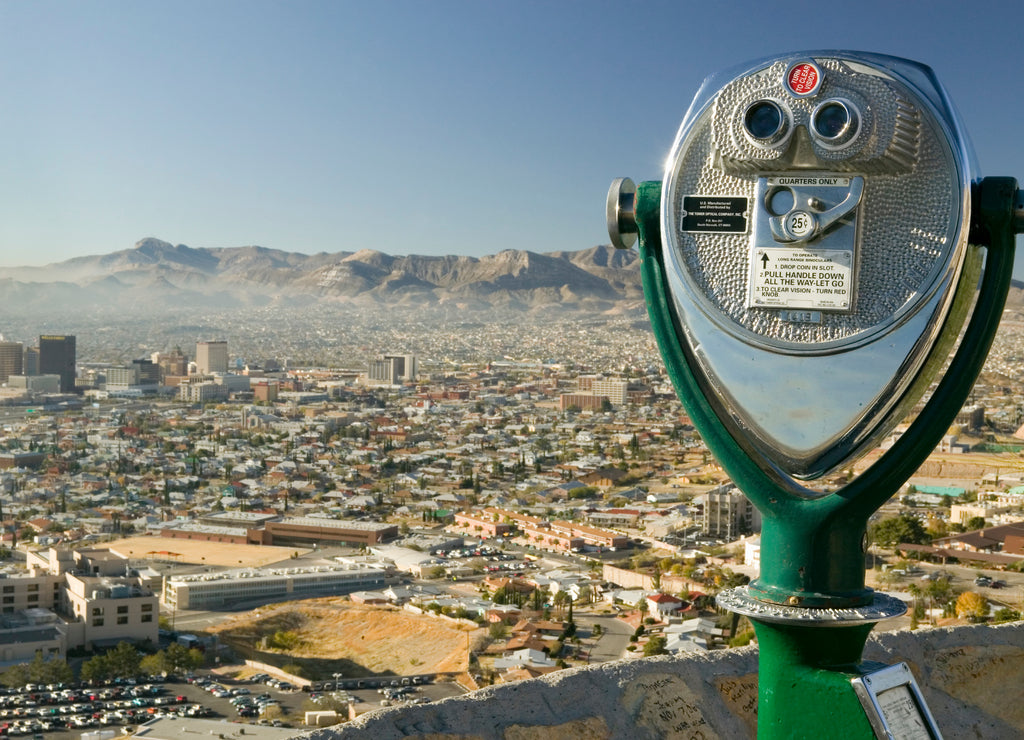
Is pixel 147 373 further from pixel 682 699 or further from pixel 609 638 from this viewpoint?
pixel 682 699

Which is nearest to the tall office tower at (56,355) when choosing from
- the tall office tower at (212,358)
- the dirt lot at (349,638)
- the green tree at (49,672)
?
the tall office tower at (212,358)

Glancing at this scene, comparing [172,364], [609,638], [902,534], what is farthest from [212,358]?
[609,638]

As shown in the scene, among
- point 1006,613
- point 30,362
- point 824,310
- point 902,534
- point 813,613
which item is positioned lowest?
point 902,534

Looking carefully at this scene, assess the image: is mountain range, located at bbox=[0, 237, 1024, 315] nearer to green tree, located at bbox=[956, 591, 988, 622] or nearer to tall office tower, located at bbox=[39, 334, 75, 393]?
tall office tower, located at bbox=[39, 334, 75, 393]

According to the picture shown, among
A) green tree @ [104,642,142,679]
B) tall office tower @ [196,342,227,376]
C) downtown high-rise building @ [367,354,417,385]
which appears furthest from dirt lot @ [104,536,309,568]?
tall office tower @ [196,342,227,376]

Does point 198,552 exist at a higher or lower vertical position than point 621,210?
lower
